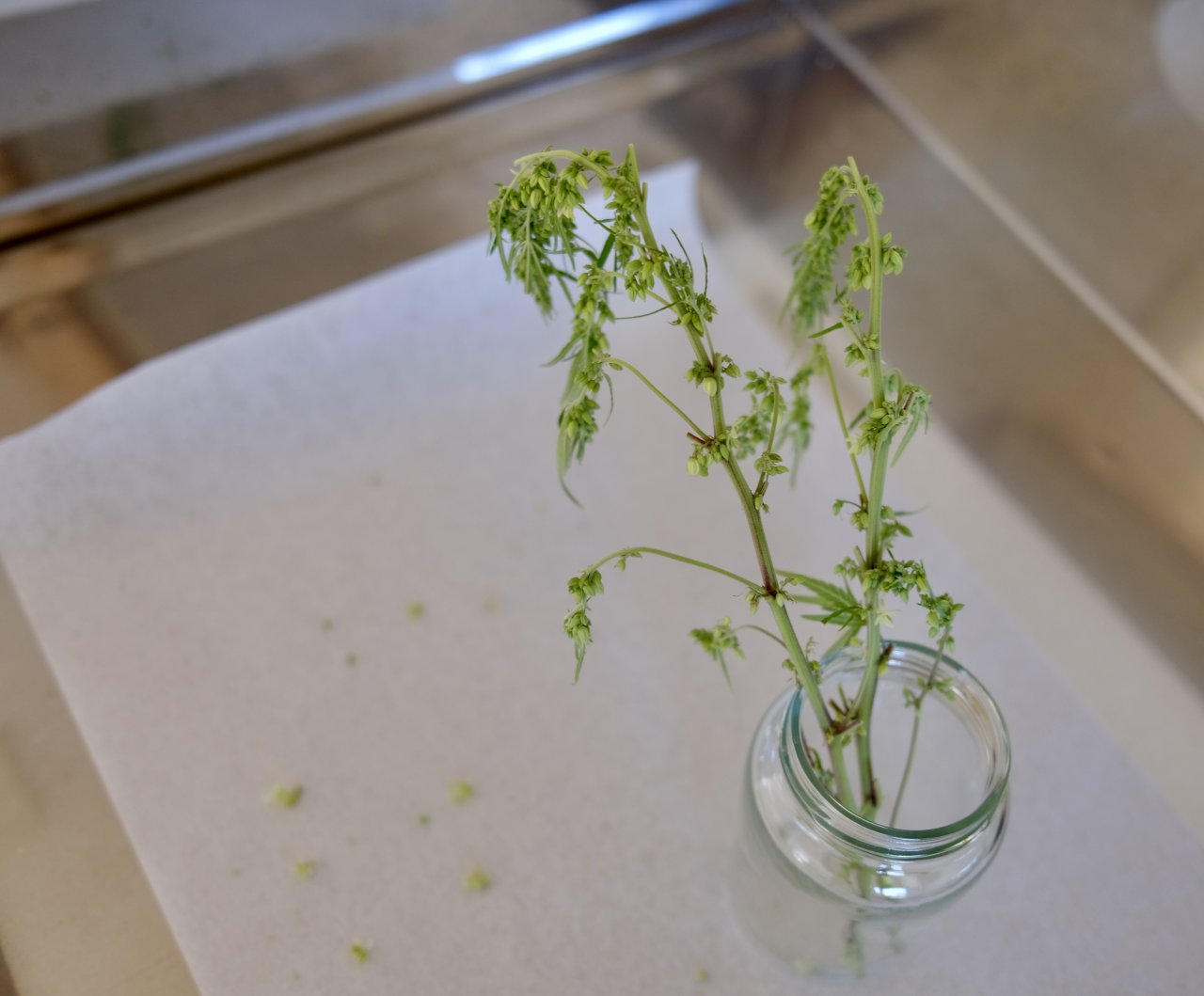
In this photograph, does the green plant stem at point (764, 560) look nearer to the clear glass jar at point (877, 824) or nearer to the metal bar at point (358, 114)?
the clear glass jar at point (877, 824)

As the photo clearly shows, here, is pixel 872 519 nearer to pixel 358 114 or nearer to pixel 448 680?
pixel 448 680

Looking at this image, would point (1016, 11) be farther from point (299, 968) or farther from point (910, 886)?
point (299, 968)

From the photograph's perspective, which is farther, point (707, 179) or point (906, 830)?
point (707, 179)

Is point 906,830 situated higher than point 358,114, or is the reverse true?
point 358,114

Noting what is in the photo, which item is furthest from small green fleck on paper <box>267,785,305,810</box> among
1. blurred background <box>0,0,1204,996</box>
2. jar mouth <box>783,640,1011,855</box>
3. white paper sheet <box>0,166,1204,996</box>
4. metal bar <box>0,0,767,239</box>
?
metal bar <box>0,0,767,239</box>

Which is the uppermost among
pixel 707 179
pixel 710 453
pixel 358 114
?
pixel 358 114

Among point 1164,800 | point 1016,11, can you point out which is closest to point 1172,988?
point 1164,800

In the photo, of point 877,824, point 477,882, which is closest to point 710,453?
point 877,824
